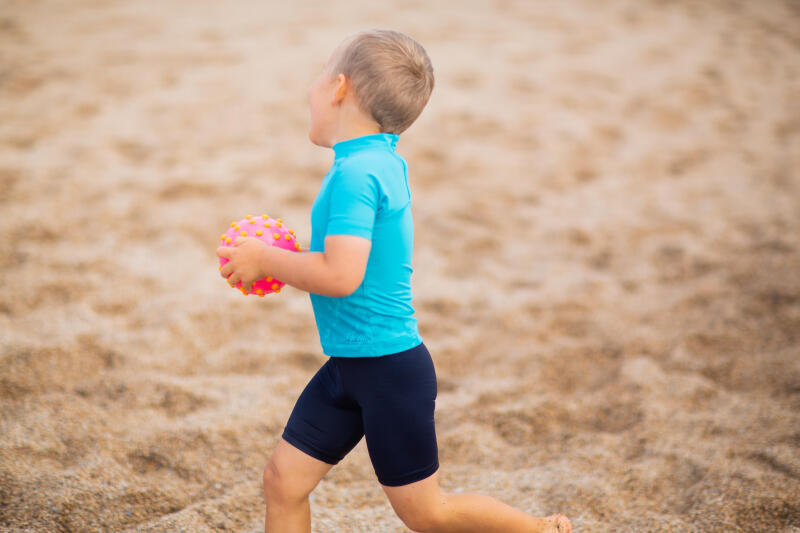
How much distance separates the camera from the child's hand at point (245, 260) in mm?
1442

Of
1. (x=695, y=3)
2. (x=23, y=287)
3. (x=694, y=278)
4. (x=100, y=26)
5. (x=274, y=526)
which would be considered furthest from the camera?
(x=695, y=3)

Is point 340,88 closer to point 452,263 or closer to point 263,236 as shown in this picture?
point 263,236

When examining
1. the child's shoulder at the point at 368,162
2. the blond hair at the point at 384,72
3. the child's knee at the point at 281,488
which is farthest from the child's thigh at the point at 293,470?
the blond hair at the point at 384,72

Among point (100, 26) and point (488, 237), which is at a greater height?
point (100, 26)

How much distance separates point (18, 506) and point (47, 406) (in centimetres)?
56

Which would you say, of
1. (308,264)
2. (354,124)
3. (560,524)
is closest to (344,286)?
(308,264)

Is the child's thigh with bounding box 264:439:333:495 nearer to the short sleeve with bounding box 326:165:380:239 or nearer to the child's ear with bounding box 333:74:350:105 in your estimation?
the short sleeve with bounding box 326:165:380:239

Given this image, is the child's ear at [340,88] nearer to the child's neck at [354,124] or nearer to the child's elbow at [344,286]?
the child's neck at [354,124]

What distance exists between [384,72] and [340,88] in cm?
10

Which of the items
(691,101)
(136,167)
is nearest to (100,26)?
(136,167)

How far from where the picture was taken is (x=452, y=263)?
379cm

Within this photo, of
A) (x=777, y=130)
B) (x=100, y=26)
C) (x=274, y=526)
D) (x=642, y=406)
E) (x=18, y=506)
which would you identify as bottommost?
(x=642, y=406)

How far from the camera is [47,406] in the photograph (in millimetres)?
2314

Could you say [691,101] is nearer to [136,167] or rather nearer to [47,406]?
[136,167]
